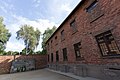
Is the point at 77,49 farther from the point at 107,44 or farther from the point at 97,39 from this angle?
the point at 107,44

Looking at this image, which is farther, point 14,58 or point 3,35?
point 3,35

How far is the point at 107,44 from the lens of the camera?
6.67 meters

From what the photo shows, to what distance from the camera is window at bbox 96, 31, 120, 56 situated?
20.5ft

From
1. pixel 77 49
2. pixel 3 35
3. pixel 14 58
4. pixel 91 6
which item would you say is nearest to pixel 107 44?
pixel 91 6

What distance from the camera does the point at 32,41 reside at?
33.2m

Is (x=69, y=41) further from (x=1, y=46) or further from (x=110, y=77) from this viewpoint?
(x=1, y=46)

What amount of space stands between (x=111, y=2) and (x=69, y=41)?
6482 mm

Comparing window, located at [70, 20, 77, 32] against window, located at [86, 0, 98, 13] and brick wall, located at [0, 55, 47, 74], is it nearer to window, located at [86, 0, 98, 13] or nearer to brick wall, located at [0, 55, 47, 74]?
window, located at [86, 0, 98, 13]

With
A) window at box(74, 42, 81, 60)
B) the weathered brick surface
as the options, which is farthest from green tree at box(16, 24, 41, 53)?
window at box(74, 42, 81, 60)

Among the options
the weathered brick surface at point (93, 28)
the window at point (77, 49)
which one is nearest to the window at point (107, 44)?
the weathered brick surface at point (93, 28)

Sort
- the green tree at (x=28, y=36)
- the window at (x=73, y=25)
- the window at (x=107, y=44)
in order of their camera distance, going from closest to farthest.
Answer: the window at (x=107, y=44)
the window at (x=73, y=25)
the green tree at (x=28, y=36)

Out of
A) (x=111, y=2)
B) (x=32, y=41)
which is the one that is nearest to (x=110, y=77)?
(x=111, y=2)

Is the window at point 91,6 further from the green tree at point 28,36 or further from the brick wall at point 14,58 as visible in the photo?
the green tree at point 28,36

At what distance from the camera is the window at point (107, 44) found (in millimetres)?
6254
